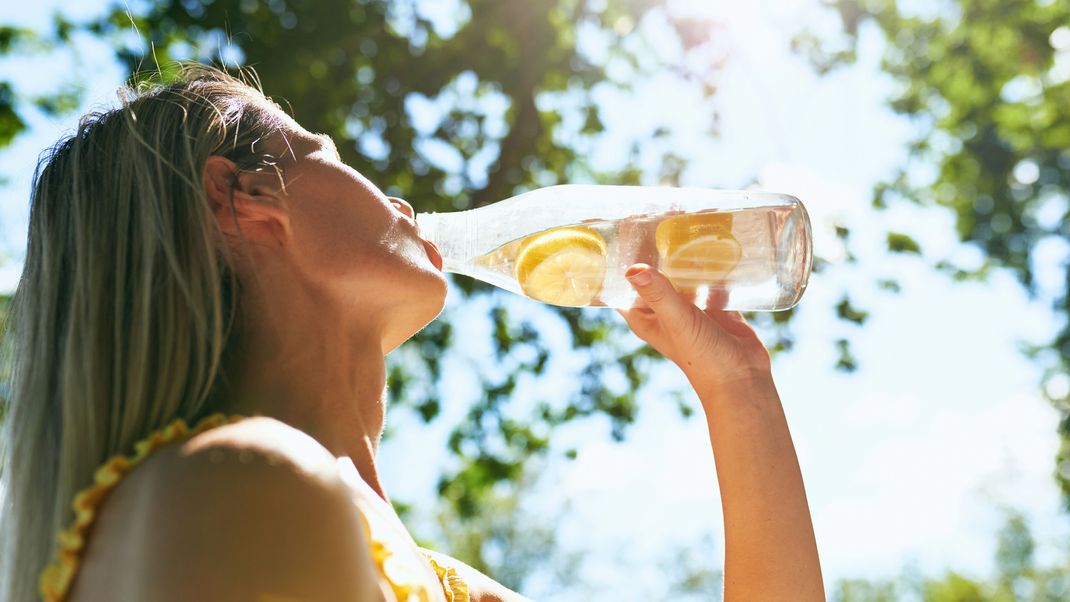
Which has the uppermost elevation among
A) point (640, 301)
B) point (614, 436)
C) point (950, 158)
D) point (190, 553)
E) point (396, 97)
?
point (950, 158)

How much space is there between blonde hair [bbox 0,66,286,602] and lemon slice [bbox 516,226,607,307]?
850 millimetres

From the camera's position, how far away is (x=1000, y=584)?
38125mm

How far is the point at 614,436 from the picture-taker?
7.02 m

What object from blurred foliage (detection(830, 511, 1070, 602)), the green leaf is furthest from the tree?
blurred foliage (detection(830, 511, 1070, 602))

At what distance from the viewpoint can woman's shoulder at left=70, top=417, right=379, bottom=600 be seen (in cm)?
105

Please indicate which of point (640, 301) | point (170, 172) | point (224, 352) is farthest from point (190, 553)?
point (640, 301)

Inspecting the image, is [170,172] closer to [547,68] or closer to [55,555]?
[55,555]

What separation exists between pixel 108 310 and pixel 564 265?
1178 mm

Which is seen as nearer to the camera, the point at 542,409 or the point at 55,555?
the point at 55,555

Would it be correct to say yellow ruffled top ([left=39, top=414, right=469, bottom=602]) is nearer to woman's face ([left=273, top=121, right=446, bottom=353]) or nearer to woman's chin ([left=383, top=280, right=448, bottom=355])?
woman's face ([left=273, top=121, right=446, bottom=353])

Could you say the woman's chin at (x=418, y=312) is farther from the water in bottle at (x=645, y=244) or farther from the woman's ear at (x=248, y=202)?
the water in bottle at (x=645, y=244)

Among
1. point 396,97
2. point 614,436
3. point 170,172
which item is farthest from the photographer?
point 614,436

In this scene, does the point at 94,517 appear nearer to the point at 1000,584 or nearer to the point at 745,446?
the point at 745,446

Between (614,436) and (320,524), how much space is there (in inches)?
236
